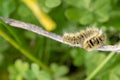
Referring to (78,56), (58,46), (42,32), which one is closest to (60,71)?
(78,56)

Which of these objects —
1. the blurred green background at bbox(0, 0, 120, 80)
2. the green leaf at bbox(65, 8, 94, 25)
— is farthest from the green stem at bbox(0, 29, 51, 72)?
the green leaf at bbox(65, 8, 94, 25)

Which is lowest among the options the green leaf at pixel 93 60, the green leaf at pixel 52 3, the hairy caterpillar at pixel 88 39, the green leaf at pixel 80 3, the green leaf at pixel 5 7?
the hairy caterpillar at pixel 88 39

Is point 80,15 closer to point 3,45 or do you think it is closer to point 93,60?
point 93,60

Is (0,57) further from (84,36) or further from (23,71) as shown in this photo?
(84,36)

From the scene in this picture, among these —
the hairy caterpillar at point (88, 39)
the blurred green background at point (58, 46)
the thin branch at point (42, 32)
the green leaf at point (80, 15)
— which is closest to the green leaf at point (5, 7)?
the blurred green background at point (58, 46)

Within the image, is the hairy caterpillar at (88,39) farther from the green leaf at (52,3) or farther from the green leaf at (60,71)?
the green leaf at (60,71)

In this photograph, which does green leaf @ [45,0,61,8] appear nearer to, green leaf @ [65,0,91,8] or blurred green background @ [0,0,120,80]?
blurred green background @ [0,0,120,80]
